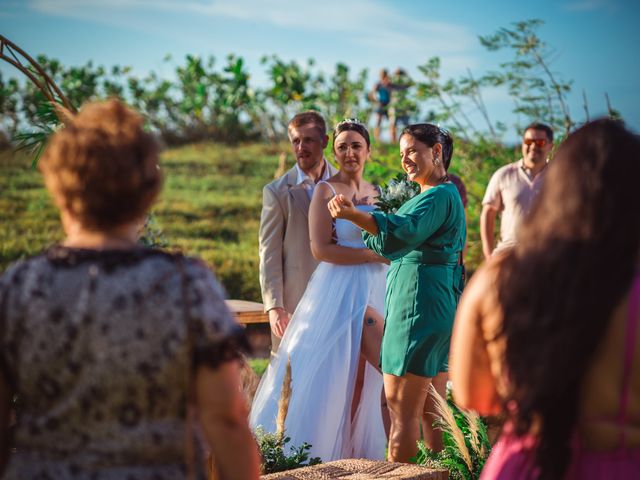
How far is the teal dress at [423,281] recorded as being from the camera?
371 centimetres

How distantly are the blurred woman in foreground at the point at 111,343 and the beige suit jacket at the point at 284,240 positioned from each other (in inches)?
135

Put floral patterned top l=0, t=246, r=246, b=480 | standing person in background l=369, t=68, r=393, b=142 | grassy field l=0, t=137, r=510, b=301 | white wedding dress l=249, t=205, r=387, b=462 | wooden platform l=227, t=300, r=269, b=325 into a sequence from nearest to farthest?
floral patterned top l=0, t=246, r=246, b=480 → white wedding dress l=249, t=205, r=387, b=462 → wooden platform l=227, t=300, r=269, b=325 → grassy field l=0, t=137, r=510, b=301 → standing person in background l=369, t=68, r=393, b=142

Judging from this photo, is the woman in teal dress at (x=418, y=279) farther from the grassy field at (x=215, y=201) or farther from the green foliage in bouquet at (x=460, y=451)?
the grassy field at (x=215, y=201)

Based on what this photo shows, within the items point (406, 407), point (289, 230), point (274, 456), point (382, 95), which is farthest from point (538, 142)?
point (382, 95)

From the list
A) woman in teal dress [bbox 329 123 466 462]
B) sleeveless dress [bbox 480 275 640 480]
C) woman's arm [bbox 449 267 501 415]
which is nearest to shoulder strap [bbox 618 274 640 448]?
sleeveless dress [bbox 480 275 640 480]

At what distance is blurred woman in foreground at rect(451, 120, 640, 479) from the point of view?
1.67m

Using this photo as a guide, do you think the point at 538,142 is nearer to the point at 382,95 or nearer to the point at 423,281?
the point at 423,281

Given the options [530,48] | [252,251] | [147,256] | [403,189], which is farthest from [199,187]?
[147,256]

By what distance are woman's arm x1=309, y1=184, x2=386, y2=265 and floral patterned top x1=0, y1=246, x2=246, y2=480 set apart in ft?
10.3

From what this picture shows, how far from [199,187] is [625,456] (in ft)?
48.2

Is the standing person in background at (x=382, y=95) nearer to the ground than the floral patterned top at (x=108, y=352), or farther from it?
farther from it

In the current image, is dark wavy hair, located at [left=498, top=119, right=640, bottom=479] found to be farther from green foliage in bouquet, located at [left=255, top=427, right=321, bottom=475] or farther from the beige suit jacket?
the beige suit jacket

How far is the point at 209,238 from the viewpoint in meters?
Result: 14.0

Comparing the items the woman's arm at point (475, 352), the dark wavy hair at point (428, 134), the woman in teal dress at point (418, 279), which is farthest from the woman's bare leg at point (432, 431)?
the woman's arm at point (475, 352)
